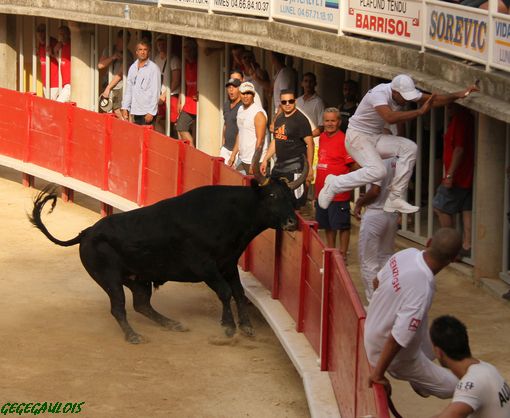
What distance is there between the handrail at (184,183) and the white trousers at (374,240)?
0.56 m

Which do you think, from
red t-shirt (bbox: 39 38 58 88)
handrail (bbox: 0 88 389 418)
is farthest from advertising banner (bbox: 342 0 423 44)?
red t-shirt (bbox: 39 38 58 88)

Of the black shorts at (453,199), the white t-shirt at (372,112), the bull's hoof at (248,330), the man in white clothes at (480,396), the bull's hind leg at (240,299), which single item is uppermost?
the white t-shirt at (372,112)

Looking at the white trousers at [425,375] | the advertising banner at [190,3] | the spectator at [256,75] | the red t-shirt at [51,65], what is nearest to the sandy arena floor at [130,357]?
the white trousers at [425,375]

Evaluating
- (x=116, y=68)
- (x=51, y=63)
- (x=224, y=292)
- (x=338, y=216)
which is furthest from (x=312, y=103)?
(x=51, y=63)

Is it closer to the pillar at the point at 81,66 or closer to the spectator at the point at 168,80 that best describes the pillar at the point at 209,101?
the spectator at the point at 168,80

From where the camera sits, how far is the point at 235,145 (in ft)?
50.3

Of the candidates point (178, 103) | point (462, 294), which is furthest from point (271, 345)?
point (178, 103)

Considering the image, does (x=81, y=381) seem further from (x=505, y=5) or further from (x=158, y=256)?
(x=505, y=5)

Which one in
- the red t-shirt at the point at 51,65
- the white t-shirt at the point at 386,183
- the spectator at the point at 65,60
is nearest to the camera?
the white t-shirt at the point at 386,183

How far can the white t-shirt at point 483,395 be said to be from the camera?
6.31 m

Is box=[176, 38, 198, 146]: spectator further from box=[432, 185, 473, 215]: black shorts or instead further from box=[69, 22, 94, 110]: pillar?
box=[432, 185, 473, 215]: black shorts

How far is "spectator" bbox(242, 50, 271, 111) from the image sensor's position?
17.6m

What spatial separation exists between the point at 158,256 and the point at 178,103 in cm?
990

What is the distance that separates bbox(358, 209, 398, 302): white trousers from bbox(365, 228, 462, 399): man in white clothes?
326cm
